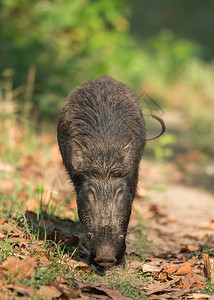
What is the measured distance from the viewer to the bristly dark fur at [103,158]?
4.27 m

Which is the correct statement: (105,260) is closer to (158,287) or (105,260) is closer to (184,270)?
(158,287)

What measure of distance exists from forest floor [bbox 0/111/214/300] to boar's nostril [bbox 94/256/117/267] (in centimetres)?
11

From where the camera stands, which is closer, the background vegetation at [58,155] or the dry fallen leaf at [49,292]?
the dry fallen leaf at [49,292]

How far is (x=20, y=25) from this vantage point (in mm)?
9594

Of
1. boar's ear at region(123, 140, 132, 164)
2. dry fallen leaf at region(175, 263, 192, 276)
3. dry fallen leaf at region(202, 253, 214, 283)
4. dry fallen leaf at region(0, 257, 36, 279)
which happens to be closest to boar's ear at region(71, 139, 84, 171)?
boar's ear at region(123, 140, 132, 164)

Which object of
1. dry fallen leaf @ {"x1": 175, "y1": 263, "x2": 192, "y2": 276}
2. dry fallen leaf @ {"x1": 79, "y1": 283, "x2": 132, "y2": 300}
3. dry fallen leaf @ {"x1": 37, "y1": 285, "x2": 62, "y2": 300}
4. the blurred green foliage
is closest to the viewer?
dry fallen leaf @ {"x1": 37, "y1": 285, "x2": 62, "y2": 300}

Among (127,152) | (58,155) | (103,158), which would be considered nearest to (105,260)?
(103,158)

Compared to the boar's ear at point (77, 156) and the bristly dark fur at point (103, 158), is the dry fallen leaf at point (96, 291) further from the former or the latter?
the boar's ear at point (77, 156)

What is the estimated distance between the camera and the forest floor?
3.71 m

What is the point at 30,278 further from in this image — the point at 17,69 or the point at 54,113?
the point at 54,113

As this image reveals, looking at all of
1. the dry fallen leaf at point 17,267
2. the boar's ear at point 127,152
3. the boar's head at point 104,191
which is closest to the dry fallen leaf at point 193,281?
the boar's head at point 104,191

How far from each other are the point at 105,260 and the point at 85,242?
0.93 m

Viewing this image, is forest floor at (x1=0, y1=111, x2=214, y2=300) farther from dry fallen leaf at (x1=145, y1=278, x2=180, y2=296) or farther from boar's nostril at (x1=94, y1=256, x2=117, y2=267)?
boar's nostril at (x1=94, y1=256, x2=117, y2=267)

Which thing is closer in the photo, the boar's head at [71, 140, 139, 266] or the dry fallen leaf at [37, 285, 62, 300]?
the dry fallen leaf at [37, 285, 62, 300]
